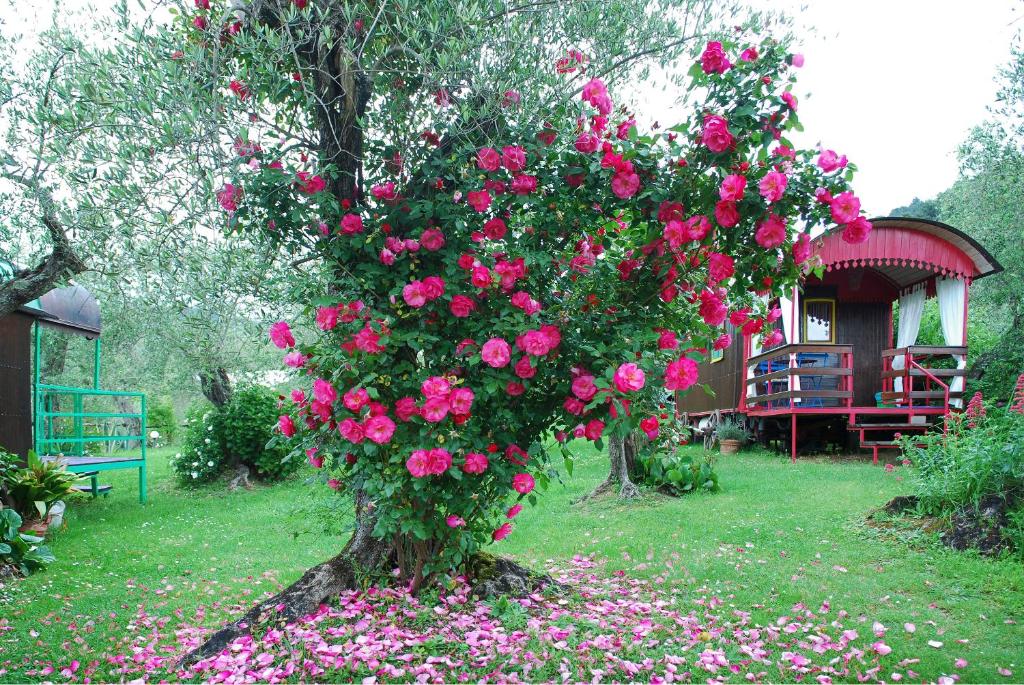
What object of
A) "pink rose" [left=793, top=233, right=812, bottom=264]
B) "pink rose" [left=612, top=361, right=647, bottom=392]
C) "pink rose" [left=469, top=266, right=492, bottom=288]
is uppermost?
"pink rose" [left=793, top=233, right=812, bottom=264]

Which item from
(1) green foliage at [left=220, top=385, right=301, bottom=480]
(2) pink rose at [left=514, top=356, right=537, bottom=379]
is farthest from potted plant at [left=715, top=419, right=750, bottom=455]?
(2) pink rose at [left=514, top=356, right=537, bottom=379]

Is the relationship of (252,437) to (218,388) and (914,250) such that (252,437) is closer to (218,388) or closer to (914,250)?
(218,388)

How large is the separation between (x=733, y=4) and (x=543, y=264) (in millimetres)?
2256

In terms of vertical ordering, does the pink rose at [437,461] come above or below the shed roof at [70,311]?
below

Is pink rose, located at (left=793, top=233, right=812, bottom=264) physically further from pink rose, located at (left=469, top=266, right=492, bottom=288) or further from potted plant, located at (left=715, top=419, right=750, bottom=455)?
potted plant, located at (left=715, top=419, right=750, bottom=455)

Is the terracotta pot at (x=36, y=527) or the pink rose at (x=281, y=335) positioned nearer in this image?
the pink rose at (x=281, y=335)

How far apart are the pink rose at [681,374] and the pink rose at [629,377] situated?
0.27 metres

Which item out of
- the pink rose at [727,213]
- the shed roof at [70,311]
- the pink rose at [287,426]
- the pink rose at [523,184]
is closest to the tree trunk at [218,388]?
the shed roof at [70,311]

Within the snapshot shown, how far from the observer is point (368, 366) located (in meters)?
3.44

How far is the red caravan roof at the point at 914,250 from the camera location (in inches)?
412

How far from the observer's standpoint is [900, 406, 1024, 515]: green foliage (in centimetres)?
501

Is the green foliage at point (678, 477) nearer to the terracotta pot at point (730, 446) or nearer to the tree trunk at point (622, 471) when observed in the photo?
the tree trunk at point (622, 471)

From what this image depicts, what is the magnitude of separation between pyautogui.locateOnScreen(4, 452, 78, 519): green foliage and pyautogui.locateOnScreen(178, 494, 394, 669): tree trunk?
4.31 meters

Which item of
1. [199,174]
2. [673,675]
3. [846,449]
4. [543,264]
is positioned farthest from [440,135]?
[846,449]
